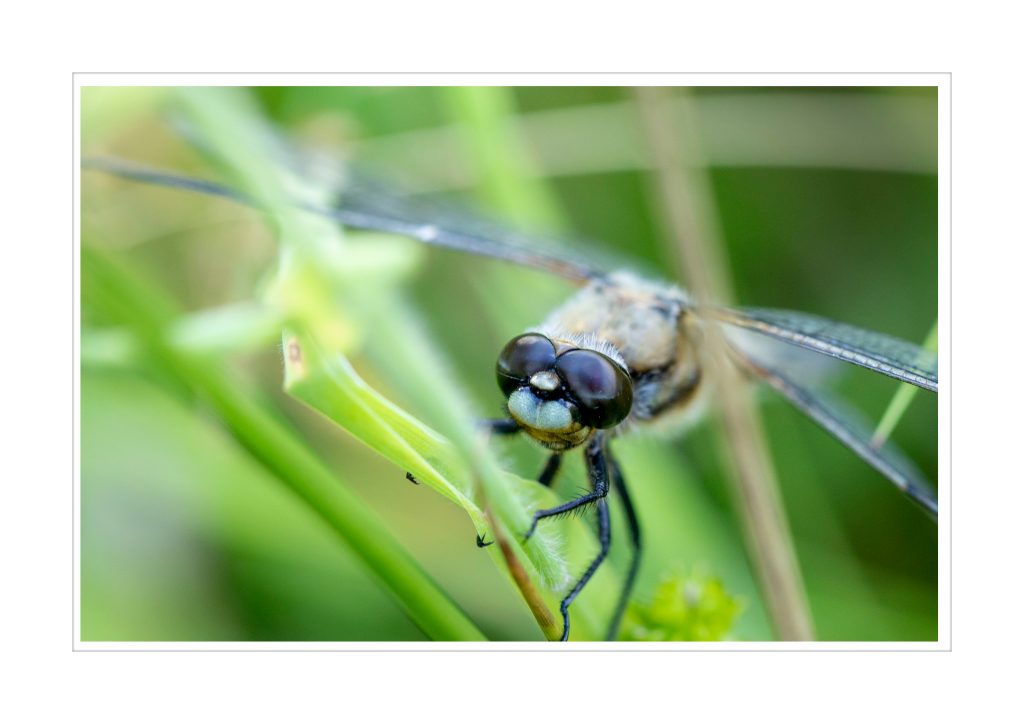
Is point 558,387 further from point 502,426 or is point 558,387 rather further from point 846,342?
point 846,342

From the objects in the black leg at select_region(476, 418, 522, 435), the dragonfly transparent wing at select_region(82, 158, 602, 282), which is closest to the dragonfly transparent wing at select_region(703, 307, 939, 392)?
the dragonfly transparent wing at select_region(82, 158, 602, 282)

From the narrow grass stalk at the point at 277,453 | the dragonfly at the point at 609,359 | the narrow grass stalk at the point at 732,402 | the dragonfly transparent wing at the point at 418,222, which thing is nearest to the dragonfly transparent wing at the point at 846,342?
the dragonfly at the point at 609,359

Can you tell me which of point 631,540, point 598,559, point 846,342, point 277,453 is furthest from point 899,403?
point 277,453

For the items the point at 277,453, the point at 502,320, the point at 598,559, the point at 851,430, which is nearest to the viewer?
the point at 277,453

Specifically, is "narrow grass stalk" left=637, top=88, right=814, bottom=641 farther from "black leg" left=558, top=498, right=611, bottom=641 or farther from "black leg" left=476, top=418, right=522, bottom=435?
"black leg" left=476, top=418, right=522, bottom=435
